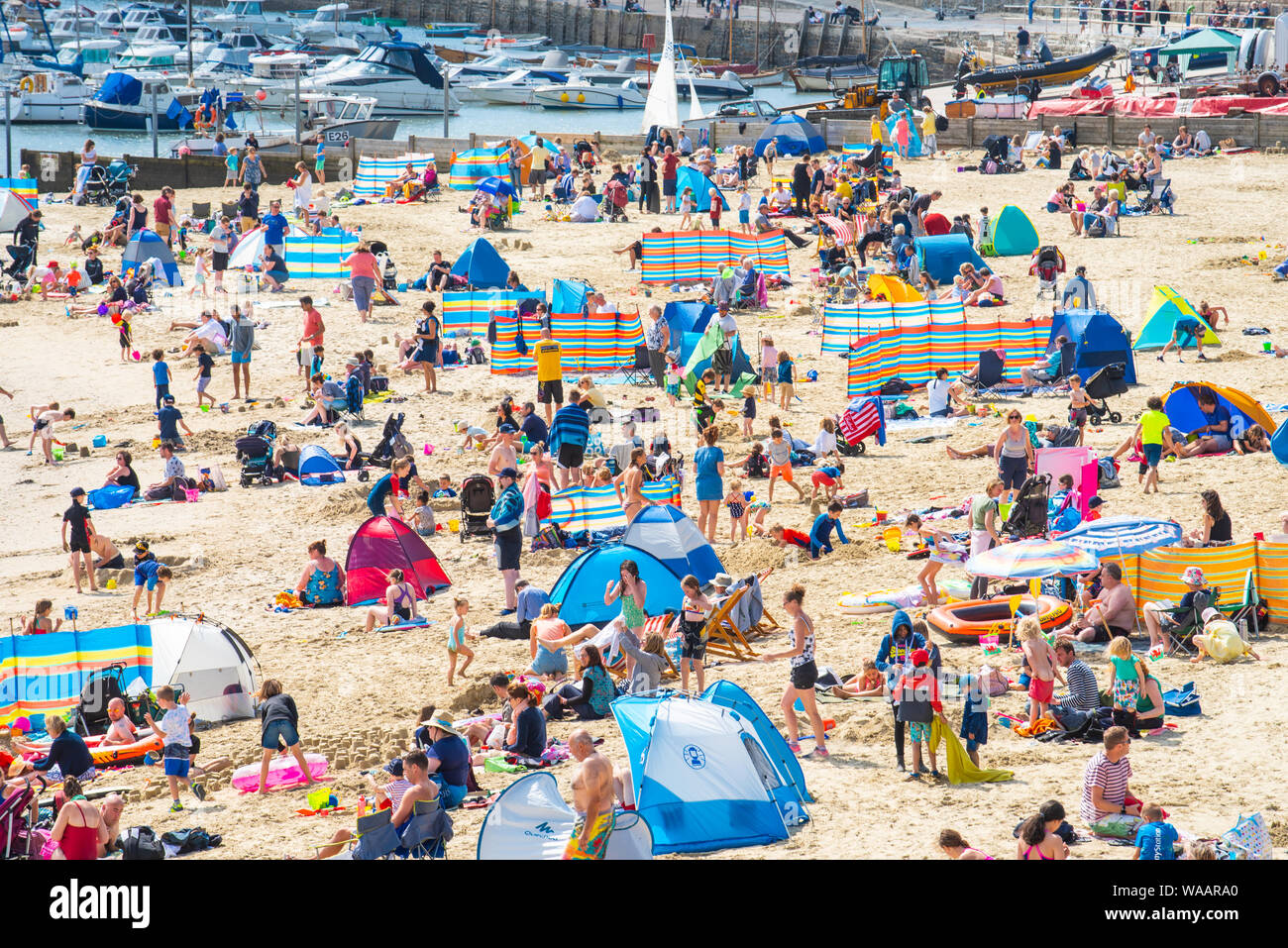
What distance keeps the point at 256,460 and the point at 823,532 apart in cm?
731

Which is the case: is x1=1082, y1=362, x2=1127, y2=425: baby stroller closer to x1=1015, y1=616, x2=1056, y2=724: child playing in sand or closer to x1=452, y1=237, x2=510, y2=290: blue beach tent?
x1=1015, y1=616, x2=1056, y2=724: child playing in sand

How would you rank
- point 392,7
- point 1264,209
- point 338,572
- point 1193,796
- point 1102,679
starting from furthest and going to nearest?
point 392,7 → point 1264,209 → point 338,572 → point 1102,679 → point 1193,796

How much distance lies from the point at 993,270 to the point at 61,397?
1518 centimetres

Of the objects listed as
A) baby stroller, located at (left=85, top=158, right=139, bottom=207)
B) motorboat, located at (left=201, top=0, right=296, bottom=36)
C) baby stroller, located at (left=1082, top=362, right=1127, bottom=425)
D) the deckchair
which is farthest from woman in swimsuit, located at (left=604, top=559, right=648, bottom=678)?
motorboat, located at (left=201, top=0, right=296, bottom=36)

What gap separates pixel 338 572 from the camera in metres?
14.9

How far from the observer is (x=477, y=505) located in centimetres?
1628

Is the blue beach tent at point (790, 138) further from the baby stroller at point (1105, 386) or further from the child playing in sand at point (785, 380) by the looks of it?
the baby stroller at point (1105, 386)

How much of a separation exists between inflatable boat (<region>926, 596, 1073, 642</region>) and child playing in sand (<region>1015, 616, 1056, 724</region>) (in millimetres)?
1507

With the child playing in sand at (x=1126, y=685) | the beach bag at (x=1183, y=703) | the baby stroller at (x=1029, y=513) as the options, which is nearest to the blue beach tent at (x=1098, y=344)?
the baby stroller at (x=1029, y=513)

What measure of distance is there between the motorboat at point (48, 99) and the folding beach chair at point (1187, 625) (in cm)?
4560

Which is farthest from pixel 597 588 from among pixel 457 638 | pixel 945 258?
pixel 945 258

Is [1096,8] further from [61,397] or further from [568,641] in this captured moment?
[568,641]

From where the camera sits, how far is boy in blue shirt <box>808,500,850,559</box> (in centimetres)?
1503

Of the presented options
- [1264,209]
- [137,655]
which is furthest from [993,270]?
[137,655]
